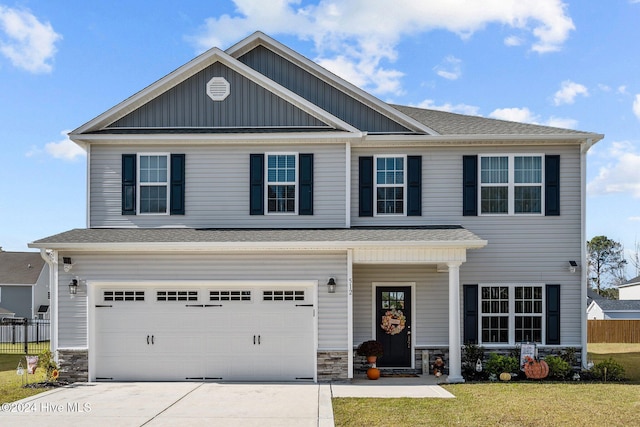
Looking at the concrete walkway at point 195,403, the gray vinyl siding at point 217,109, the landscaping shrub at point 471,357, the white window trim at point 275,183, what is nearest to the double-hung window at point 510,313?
the landscaping shrub at point 471,357

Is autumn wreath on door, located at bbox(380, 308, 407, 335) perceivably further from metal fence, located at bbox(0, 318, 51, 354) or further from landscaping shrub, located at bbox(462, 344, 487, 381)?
metal fence, located at bbox(0, 318, 51, 354)

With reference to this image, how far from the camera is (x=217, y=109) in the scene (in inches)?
593

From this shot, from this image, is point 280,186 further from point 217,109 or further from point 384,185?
point 384,185

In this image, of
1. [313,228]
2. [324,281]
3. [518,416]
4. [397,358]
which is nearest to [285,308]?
[324,281]

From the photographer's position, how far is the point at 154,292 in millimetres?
13820

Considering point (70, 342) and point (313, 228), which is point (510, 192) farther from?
point (70, 342)

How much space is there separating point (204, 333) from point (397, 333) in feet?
15.4

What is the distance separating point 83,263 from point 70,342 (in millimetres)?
1739

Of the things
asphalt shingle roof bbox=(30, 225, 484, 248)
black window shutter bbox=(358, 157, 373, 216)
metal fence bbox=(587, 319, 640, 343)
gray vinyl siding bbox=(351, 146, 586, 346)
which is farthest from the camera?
metal fence bbox=(587, 319, 640, 343)

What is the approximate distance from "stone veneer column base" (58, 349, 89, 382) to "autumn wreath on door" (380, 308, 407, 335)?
685 cm

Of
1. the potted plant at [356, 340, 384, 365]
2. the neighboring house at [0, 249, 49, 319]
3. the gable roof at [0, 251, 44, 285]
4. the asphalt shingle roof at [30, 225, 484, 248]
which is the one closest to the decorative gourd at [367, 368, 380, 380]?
the potted plant at [356, 340, 384, 365]

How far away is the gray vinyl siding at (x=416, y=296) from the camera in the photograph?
15094 mm

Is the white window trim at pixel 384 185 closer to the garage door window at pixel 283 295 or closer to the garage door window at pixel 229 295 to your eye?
the garage door window at pixel 283 295

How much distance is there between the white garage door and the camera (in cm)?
1360
